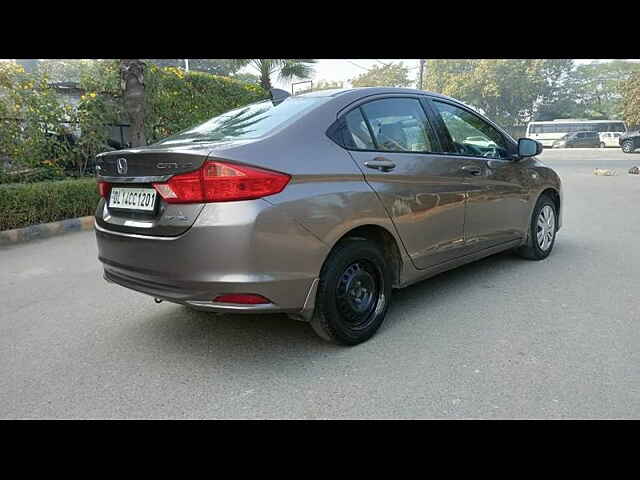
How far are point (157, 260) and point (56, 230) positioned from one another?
17.0ft

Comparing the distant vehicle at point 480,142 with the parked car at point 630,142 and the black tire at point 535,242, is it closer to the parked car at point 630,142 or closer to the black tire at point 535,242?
the black tire at point 535,242

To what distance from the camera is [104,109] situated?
8766 mm

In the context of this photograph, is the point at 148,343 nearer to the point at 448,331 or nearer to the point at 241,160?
the point at 241,160

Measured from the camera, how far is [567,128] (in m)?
40.9

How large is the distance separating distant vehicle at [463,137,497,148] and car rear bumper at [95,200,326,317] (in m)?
1.99

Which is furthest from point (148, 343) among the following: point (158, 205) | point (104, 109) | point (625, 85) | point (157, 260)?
point (625, 85)

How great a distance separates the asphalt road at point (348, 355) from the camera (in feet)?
7.98

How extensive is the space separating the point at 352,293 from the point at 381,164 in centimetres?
85

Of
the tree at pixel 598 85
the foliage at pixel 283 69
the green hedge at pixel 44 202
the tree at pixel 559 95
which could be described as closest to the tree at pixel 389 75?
the tree at pixel 559 95

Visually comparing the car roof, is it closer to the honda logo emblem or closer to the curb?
the honda logo emblem

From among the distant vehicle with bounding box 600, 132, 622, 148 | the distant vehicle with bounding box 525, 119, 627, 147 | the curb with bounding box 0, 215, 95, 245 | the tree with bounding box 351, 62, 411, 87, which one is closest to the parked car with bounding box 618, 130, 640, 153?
the distant vehicle with bounding box 600, 132, 622, 148

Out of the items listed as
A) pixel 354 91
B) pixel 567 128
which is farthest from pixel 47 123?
pixel 567 128

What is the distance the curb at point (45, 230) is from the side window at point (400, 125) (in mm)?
5500

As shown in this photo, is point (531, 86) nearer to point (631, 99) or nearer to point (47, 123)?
point (631, 99)
